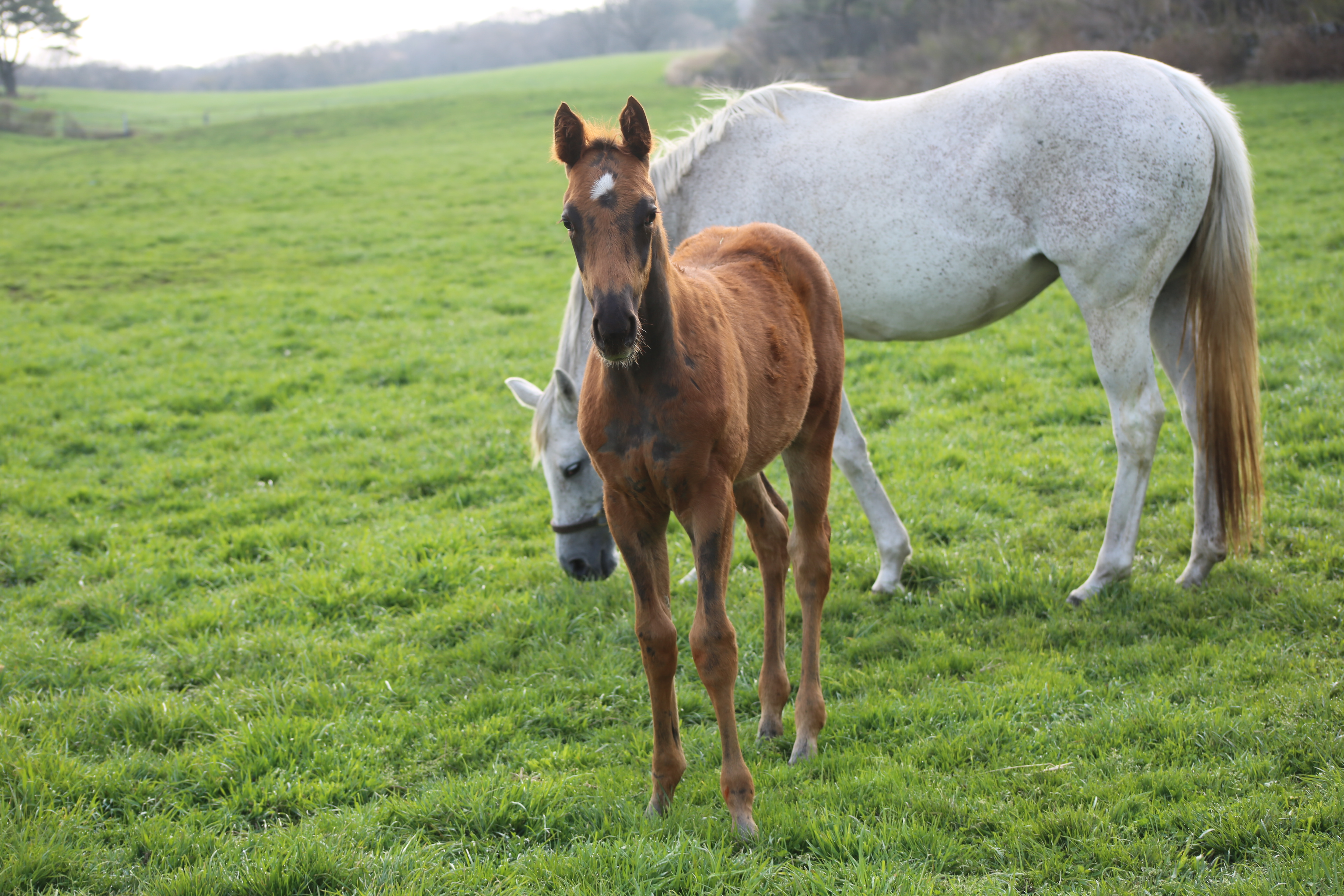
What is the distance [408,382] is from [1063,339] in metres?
6.35

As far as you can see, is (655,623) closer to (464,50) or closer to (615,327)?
(615,327)

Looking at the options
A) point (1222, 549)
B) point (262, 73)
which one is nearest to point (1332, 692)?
A: point (1222, 549)

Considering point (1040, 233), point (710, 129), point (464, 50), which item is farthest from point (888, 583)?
point (464, 50)

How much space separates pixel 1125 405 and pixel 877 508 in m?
1.27

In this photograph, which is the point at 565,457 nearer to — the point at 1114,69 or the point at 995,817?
the point at 995,817

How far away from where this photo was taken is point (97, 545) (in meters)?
5.78

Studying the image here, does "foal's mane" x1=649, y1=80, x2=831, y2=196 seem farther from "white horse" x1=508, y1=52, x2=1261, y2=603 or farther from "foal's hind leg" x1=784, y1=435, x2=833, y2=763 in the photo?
"foal's hind leg" x1=784, y1=435, x2=833, y2=763

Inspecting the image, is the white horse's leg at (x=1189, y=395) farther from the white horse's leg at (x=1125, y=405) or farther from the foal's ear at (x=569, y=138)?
the foal's ear at (x=569, y=138)

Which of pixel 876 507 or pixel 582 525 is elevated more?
pixel 876 507

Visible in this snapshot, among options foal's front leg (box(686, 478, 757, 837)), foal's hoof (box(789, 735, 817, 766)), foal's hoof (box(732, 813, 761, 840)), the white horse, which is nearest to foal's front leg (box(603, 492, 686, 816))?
foal's front leg (box(686, 478, 757, 837))

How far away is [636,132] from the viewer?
2561mm

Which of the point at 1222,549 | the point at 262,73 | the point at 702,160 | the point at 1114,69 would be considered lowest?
the point at 1222,549

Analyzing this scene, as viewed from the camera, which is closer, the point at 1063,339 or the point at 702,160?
the point at 702,160

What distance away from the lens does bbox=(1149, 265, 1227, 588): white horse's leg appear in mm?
4320
